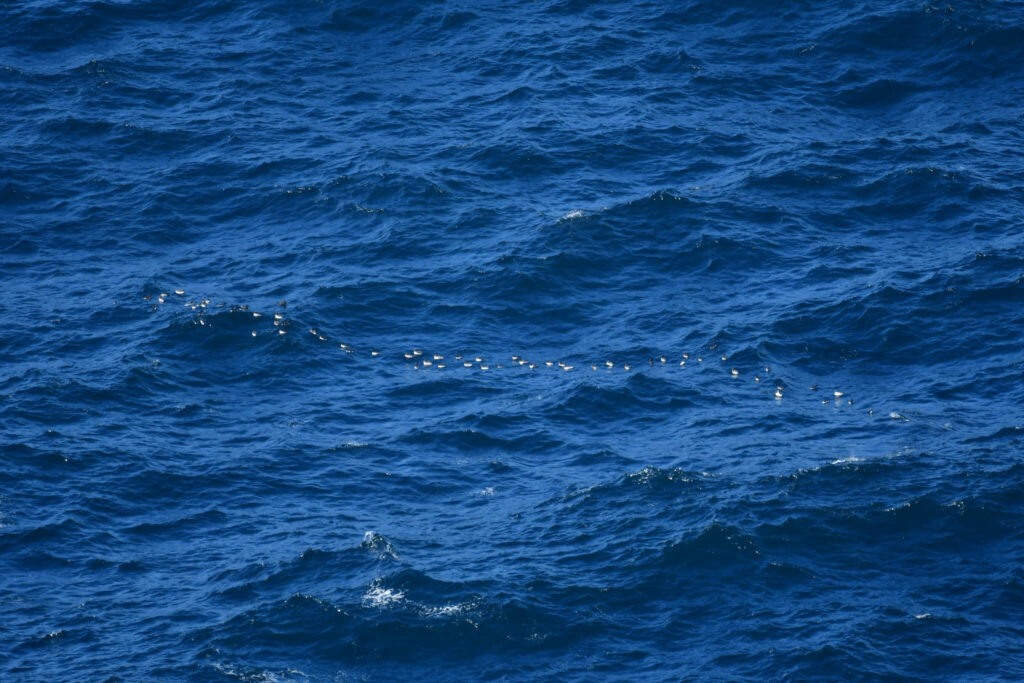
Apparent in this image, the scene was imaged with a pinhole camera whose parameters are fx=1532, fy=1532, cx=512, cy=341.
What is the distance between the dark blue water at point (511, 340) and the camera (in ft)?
322

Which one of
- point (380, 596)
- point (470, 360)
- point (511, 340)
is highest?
point (511, 340)

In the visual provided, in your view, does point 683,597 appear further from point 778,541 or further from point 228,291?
point 228,291

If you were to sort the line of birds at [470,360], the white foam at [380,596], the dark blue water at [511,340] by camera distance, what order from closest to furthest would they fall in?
1. the dark blue water at [511,340]
2. the white foam at [380,596]
3. the line of birds at [470,360]

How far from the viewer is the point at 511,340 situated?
125 m

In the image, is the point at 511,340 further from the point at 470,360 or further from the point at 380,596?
the point at 380,596

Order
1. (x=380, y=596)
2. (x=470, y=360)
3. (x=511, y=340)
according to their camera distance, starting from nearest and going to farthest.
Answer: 1. (x=380, y=596)
2. (x=470, y=360)
3. (x=511, y=340)

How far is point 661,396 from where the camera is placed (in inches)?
4638

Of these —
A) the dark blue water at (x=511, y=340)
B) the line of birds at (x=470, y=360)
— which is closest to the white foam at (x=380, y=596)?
the dark blue water at (x=511, y=340)

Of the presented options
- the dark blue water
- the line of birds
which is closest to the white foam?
the dark blue water

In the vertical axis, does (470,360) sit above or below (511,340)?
below

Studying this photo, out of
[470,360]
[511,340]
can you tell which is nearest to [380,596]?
[470,360]

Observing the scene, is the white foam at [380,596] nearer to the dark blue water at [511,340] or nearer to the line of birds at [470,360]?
the dark blue water at [511,340]

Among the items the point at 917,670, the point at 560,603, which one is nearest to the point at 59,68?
the point at 560,603

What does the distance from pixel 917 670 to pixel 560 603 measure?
22.5 meters
